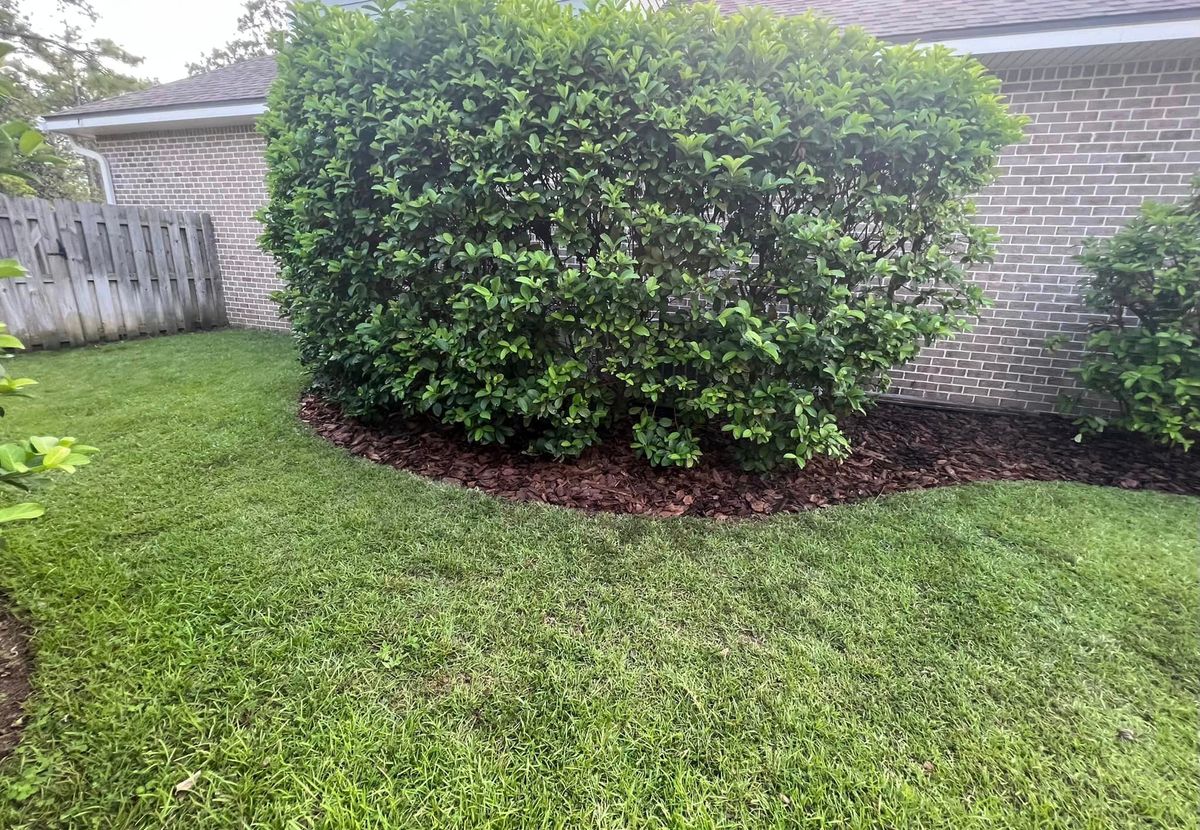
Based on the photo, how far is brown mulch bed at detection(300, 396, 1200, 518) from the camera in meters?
3.25

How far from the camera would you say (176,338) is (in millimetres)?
7270

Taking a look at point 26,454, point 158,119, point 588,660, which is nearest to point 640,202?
point 588,660

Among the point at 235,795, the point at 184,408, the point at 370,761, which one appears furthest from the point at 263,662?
the point at 184,408

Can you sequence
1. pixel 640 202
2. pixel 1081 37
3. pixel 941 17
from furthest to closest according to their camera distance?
1. pixel 941 17
2. pixel 1081 37
3. pixel 640 202

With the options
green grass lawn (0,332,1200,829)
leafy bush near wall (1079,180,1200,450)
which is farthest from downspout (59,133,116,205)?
leafy bush near wall (1079,180,1200,450)

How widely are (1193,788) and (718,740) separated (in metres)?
1.38

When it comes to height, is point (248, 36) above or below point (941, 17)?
above

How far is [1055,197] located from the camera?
4.58 meters

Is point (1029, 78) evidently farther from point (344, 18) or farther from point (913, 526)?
point (344, 18)

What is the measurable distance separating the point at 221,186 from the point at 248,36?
27687mm

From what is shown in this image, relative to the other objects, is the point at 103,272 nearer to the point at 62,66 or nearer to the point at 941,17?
the point at 941,17

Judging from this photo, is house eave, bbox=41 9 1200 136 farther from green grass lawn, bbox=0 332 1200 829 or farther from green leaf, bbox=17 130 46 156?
green leaf, bbox=17 130 46 156

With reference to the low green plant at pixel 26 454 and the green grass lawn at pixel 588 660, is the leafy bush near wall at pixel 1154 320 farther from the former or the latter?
the low green plant at pixel 26 454

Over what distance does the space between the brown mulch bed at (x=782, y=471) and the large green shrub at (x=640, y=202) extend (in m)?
0.22
